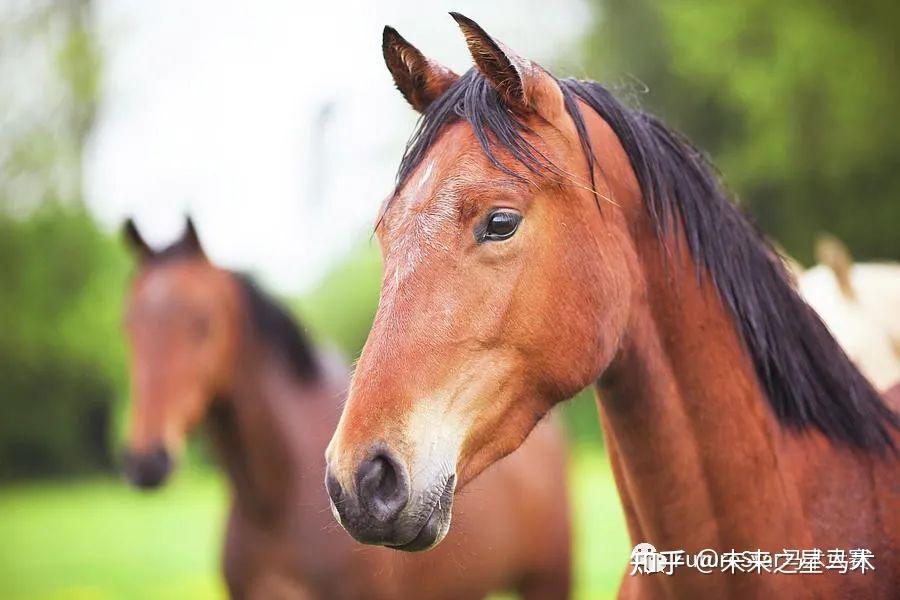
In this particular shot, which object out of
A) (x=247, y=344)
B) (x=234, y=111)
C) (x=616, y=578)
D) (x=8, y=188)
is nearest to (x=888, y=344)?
(x=247, y=344)

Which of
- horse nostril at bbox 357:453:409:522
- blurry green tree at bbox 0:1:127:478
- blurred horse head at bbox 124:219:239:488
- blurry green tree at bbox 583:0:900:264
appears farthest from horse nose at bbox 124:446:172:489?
blurry green tree at bbox 583:0:900:264

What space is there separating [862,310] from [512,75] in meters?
1.58

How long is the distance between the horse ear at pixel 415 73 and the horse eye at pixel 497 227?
274 millimetres

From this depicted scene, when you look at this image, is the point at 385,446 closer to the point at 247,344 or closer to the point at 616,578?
the point at 247,344

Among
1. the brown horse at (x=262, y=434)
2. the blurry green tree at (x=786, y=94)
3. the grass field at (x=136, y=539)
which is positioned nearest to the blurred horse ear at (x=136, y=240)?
the brown horse at (x=262, y=434)

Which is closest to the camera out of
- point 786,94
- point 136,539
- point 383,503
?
point 383,503

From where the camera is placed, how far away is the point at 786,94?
20.2 ft

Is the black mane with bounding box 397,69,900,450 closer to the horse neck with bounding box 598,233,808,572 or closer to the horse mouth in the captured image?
the horse neck with bounding box 598,233,808,572

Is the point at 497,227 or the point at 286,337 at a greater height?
the point at 286,337

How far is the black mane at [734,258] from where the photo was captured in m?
1.08

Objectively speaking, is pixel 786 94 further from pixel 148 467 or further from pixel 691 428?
pixel 691 428

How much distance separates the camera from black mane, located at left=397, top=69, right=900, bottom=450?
1.08 metres

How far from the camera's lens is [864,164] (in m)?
5.82

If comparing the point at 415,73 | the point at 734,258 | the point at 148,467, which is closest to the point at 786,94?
the point at 148,467
